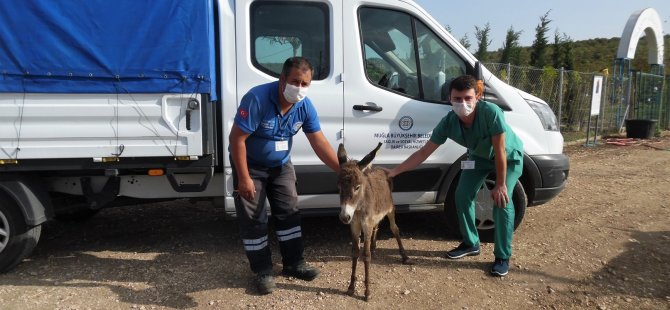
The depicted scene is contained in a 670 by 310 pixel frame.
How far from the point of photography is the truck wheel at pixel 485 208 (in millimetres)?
4523

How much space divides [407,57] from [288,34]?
1125 millimetres

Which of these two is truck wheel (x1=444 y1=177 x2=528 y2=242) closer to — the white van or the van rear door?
the white van

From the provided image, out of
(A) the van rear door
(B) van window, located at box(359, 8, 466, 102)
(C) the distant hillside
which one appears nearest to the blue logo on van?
(A) the van rear door

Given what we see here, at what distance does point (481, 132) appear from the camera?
3842 millimetres

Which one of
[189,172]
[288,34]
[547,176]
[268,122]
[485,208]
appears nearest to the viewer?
[268,122]

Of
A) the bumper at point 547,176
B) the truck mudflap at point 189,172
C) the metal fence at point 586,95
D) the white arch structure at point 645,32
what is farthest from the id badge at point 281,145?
the white arch structure at point 645,32

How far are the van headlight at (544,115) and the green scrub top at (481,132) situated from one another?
2.71 feet

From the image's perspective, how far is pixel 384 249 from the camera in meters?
4.60

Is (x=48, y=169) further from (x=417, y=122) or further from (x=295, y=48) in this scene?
(x=417, y=122)

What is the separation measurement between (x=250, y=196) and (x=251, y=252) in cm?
49

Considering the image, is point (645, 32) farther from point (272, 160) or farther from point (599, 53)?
point (599, 53)

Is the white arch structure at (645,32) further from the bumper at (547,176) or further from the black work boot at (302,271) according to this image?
the black work boot at (302,271)

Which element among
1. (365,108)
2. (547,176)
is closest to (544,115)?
(547,176)

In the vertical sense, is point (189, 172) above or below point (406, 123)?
below
